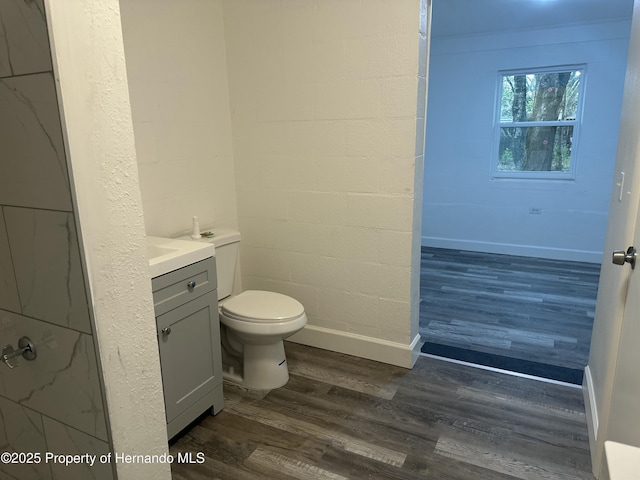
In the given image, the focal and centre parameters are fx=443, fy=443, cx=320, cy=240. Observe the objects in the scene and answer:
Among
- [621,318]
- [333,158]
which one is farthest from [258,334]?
[621,318]

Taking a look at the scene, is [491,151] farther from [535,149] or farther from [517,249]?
[517,249]

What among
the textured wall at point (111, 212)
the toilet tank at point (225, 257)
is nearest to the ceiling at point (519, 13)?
the toilet tank at point (225, 257)

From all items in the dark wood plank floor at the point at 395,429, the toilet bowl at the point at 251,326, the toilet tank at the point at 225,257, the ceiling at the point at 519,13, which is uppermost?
the ceiling at the point at 519,13

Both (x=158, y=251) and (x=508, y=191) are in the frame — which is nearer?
(x=158, y=251)

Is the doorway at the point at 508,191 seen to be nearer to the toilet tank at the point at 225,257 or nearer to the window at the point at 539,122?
the window at the point at 539,122

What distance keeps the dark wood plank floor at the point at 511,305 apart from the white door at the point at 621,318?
0.59 m

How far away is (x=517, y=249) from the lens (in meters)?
5.03

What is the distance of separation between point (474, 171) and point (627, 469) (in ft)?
15.4

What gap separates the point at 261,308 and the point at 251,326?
129 millimetres

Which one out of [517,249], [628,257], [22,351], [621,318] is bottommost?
[517,249]

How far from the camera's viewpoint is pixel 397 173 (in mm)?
2418

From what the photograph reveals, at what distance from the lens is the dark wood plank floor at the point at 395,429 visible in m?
1.85

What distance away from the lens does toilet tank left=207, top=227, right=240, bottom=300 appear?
2447 millimetres

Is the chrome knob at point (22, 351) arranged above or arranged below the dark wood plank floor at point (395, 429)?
above
